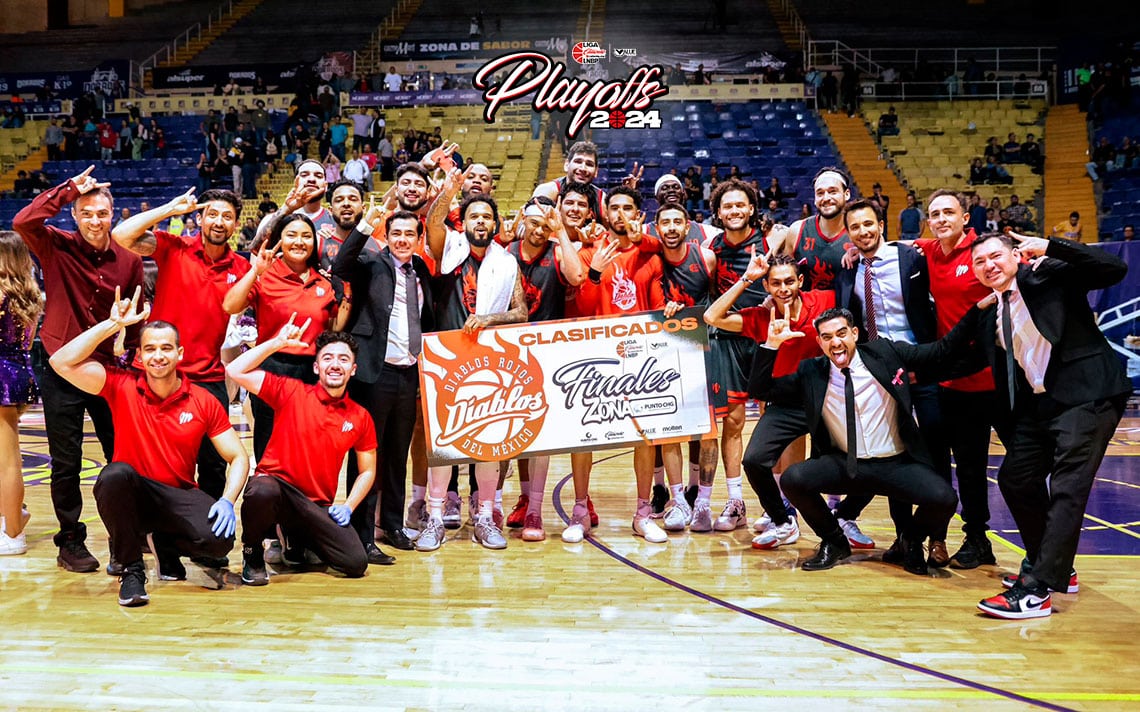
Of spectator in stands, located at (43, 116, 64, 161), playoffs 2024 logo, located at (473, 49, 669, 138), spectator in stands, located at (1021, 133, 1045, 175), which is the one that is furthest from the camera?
spectator in stands, located at (43, 116, 64, 161)

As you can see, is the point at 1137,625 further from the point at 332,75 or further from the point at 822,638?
the point at 332,75

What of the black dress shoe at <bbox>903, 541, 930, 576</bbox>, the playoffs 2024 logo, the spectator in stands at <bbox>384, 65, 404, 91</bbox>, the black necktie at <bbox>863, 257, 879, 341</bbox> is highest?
the spectator in stands at <bbox>384, 65, 404, 91</bbox>

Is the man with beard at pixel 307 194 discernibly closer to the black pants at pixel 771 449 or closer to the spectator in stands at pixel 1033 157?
the black pants at pixel 771 449

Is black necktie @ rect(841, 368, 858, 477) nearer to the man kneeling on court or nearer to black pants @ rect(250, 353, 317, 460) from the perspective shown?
the man kneeling on court

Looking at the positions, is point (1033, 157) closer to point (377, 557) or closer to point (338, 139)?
point (338, 139)

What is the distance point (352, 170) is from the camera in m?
17.3

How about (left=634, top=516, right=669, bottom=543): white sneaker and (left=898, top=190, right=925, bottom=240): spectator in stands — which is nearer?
(left=634, top=516, right=669, bottom=543): white sneaker

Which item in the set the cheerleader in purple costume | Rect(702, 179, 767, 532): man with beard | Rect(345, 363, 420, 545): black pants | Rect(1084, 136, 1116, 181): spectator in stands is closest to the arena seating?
Rect(1084, 136, 1116, 181): spectator in stands

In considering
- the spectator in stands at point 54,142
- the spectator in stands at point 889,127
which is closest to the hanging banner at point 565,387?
the spectator in stands at point 889,127

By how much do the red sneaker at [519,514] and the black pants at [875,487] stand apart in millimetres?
1846

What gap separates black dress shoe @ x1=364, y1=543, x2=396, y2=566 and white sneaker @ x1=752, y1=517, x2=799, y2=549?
2.09 meters

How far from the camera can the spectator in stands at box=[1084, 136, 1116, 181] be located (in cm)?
1859

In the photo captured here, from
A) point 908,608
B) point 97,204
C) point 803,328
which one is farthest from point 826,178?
point 97,204

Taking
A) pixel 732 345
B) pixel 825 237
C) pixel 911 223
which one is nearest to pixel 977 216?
pixel 911 223
